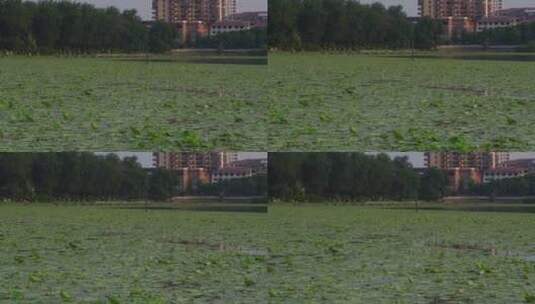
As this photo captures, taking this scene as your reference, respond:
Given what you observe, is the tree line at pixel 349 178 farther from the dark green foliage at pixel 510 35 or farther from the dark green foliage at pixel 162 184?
the dark green foliage at pixel 510 35

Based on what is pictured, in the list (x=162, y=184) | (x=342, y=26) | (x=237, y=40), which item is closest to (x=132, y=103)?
(x=162, y=184)

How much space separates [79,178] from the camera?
1279cm

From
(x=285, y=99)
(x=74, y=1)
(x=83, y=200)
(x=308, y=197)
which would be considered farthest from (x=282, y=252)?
(x=74, y=1)

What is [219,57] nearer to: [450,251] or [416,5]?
[416,5]

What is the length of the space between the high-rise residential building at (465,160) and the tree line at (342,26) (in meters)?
1.06

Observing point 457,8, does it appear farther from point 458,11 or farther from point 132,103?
point 132,103

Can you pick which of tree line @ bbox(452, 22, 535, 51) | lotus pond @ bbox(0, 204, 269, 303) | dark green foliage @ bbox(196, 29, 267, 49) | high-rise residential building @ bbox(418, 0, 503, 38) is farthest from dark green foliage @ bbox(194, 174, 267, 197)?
tree line @ bbox(452, 22, 535, 51)

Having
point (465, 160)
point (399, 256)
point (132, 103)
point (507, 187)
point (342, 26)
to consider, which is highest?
point (342, 26)

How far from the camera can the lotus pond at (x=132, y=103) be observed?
38.9 feet

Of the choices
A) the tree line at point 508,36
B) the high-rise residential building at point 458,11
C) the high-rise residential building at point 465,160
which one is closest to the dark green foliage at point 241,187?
the high-rise residential building at point 465,160

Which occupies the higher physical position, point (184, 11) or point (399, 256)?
point (184, 11)

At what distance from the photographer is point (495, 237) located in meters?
13.0

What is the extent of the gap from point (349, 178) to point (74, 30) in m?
2.96

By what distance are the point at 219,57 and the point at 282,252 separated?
202 cm
